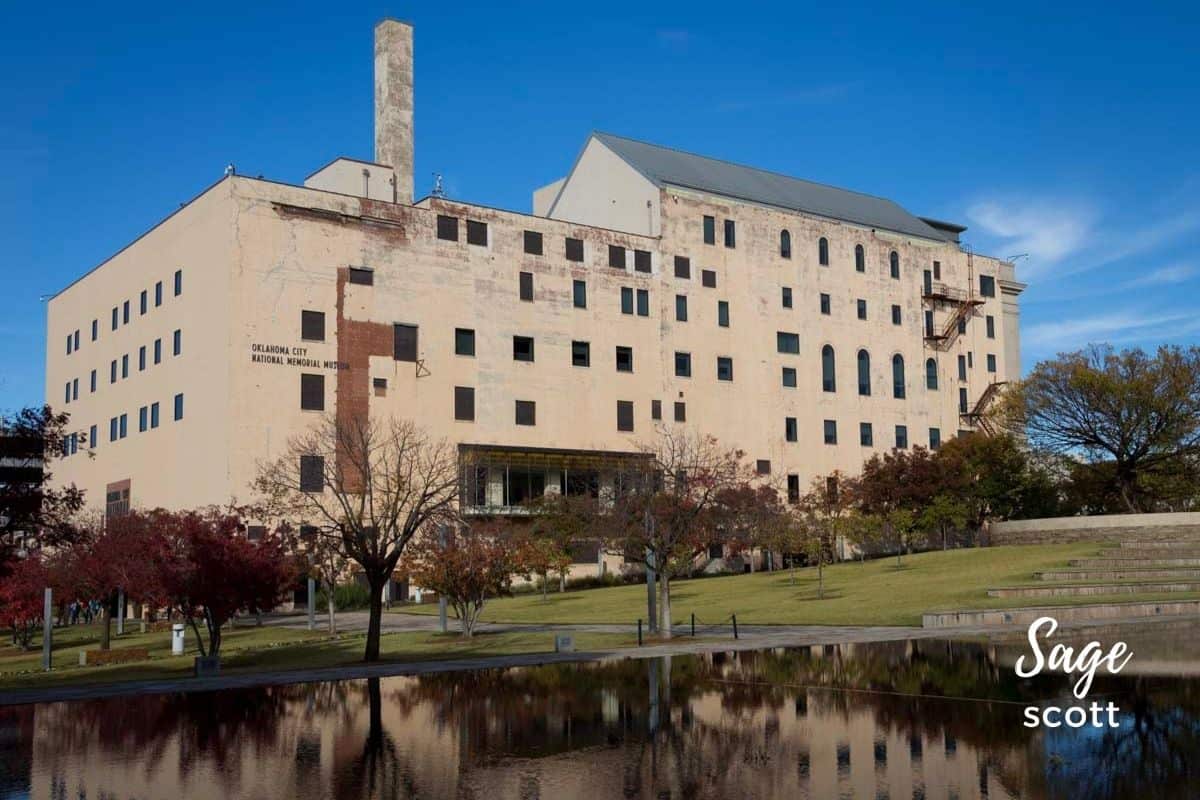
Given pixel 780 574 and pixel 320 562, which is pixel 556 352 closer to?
pixel 780 574

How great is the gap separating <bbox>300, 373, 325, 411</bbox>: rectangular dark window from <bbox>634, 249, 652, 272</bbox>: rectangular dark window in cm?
2112

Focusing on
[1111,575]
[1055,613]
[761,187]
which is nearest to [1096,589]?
[1111,575]

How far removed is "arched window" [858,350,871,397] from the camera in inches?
3314

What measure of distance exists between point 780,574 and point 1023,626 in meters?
29.7

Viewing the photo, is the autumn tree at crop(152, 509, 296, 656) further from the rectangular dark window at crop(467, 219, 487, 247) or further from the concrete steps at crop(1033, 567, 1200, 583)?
the rectangular dark window at crop(467, 219, 487, 247)

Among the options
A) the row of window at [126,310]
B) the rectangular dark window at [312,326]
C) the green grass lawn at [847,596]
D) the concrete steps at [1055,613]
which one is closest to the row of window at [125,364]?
the row of window at [126,310]

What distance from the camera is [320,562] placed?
45219 mm

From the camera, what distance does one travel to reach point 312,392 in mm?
63406

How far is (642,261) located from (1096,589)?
39.9 metres

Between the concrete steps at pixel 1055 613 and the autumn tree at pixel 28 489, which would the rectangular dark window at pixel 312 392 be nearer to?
the autumn tree at pixel 28 489

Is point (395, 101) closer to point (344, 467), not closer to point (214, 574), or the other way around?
point (344, 467)

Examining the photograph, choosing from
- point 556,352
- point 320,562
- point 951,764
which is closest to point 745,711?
point 951,764

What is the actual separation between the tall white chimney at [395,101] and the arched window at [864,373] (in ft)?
109

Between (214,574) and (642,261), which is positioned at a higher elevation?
(642,261)
